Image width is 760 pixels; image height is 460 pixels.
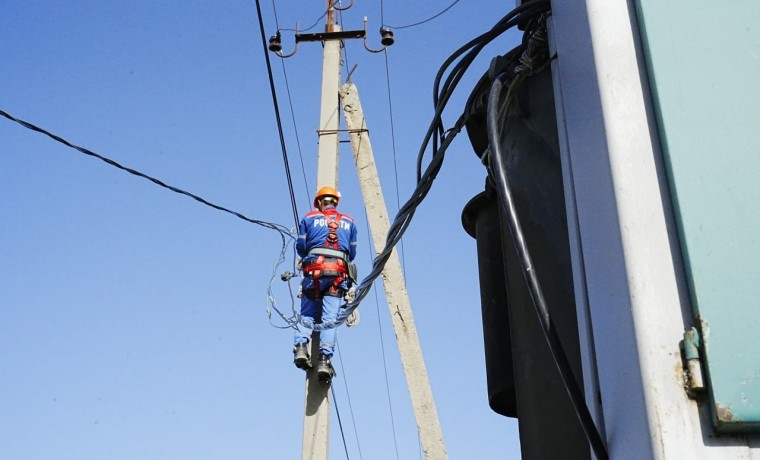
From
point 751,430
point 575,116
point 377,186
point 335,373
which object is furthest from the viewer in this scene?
point 377,186

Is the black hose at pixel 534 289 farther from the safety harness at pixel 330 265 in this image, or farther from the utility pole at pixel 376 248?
the utility pole at pixel 376 248

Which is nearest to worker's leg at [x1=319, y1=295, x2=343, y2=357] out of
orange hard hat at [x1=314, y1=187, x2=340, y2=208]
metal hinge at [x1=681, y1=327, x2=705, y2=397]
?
orange hard hat at [x1=314, y1=187, x2=340, y2=208]

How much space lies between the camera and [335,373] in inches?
301

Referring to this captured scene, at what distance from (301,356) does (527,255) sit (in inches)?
241

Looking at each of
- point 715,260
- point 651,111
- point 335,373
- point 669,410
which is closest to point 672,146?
point 651,111

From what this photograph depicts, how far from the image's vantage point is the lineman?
24.7 ft

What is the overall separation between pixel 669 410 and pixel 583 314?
0.86ft

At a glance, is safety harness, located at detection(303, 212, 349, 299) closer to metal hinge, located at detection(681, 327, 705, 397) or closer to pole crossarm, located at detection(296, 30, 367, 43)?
pole crossarm, located at detection(296, 30, 367, 43)

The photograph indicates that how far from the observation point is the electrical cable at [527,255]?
131 cm

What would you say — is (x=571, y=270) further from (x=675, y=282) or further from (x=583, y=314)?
(x=675, y=282)

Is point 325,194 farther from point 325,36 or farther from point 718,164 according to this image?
point 718,164

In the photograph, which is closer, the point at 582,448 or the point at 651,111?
the point at 651,111

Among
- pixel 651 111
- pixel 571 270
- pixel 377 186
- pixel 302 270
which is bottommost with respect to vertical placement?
pixel 571 270

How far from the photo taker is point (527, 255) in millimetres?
1505
